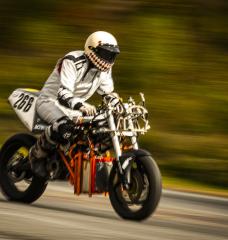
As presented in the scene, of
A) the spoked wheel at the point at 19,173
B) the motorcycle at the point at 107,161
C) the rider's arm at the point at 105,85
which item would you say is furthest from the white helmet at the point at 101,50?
the spoked wheel at the point at 19,173

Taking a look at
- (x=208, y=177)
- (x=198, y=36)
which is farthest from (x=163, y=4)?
(x=208, y=177)

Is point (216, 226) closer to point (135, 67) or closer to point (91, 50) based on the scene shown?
point (91, 50)

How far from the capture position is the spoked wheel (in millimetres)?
9953

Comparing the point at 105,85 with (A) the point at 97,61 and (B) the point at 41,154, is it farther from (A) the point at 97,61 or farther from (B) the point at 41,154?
(B) the point at 41,154

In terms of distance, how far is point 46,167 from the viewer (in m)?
A: 9.73

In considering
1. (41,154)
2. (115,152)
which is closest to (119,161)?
(115,152)

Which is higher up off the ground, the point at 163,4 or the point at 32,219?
the point at 163,4

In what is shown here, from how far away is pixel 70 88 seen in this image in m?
9.31

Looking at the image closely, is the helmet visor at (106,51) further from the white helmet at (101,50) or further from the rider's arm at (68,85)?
the rider's arm at (68,85)

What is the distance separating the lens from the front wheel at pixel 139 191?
8.71m

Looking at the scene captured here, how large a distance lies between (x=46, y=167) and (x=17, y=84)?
755cm

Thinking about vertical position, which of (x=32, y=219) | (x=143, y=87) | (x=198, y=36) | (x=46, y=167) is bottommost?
(x=32, y=219)

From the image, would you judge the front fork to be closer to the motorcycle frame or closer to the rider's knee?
the motorcycle frame

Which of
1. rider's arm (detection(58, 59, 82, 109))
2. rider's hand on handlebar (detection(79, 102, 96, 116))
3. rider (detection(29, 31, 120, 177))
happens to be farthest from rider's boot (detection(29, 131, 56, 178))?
rider's hand on handlebar (detection(79, 102, 96, 116))
